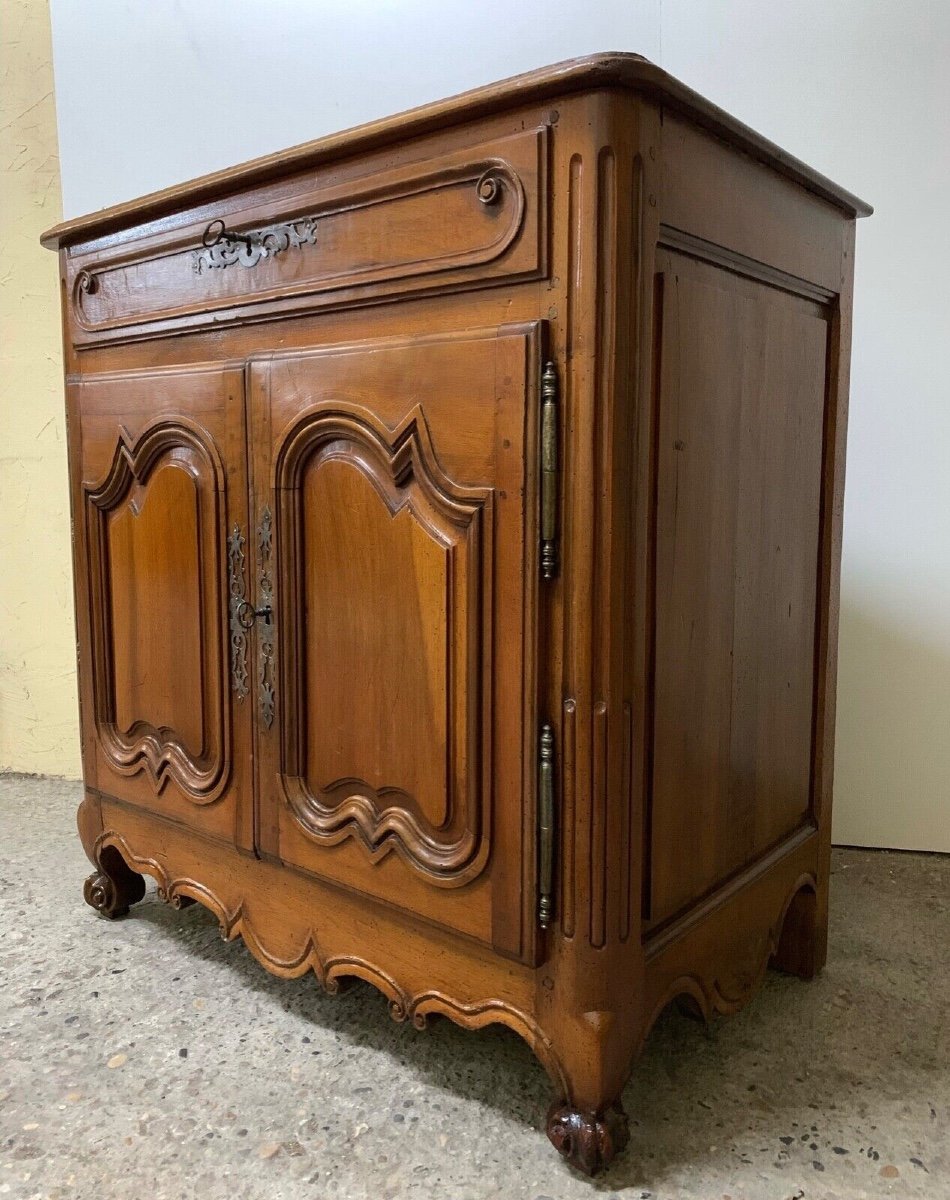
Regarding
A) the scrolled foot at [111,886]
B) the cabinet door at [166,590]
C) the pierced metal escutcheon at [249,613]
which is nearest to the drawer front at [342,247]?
the cabinet door at [166,590]

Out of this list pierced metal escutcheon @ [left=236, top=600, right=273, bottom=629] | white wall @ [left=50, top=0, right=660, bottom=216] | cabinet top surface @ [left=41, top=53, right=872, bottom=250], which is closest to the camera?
cabinet top surface @ [left=41, top=53, right=872, bottom=250]

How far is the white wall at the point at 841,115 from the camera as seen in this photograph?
177cm

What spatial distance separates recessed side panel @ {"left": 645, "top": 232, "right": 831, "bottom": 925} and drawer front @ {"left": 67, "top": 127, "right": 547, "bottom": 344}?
0.17 metres

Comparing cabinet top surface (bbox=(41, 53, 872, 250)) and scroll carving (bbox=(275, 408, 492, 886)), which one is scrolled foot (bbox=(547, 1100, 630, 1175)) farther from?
cabinet top surface (bbox=(41, 53, 872, 250))

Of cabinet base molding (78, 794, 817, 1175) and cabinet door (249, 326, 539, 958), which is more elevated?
cabinet door (249, 326, 539, 958)

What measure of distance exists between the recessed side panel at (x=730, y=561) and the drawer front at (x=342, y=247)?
17cm

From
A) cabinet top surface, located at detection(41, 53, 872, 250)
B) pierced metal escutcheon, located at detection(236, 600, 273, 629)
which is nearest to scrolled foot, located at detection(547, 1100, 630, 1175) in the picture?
pierced metal escutcheon, located at detection(236, 600, 273, 629)

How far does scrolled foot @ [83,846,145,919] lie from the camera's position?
1683mm

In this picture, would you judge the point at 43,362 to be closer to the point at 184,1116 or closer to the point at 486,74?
the point at 486,74

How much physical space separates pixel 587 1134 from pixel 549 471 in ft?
2.30

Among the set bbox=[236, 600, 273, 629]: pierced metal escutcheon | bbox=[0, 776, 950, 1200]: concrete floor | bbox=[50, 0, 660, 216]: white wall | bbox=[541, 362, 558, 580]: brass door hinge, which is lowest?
bbox=[0, 776, 950, 1200]: concrete floor

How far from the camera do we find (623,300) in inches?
37.9

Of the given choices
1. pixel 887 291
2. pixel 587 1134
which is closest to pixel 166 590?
pixel 587 1134

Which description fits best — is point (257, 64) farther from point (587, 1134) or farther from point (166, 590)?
point (587, 1134)
